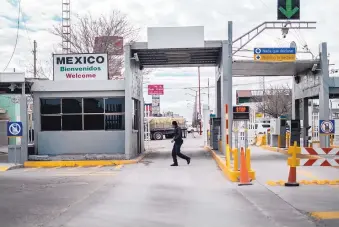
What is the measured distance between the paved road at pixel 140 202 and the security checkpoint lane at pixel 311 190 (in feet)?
0.94

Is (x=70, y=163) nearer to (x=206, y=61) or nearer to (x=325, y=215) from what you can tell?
(x=206, y=61)

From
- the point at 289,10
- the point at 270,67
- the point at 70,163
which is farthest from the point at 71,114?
the point at 289,10

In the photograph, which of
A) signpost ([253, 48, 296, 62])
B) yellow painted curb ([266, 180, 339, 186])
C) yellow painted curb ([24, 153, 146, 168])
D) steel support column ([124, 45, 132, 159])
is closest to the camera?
yellow painted curb ([266, 180, 339, 186])

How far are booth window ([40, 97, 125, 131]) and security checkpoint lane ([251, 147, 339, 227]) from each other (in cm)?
689

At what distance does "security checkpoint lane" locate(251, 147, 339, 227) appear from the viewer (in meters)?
8.57

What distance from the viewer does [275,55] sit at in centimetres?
1981

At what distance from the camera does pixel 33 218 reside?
818 cm

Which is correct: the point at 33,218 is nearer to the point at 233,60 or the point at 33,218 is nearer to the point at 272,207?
the point at 272,207

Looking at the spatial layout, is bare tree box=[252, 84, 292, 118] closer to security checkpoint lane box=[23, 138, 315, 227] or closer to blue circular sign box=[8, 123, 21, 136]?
blue circular sign box=[8, 123, 21, 136]

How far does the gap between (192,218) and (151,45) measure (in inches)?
493

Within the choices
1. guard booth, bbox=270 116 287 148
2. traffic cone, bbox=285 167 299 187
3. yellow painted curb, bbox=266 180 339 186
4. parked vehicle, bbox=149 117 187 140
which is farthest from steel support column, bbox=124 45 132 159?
parked vehicle, bbox=149 117 187 140

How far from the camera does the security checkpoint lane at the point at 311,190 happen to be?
8.57 metres

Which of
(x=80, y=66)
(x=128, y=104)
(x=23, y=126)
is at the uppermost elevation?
(x=80, y=66)

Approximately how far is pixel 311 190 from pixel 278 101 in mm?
48454
